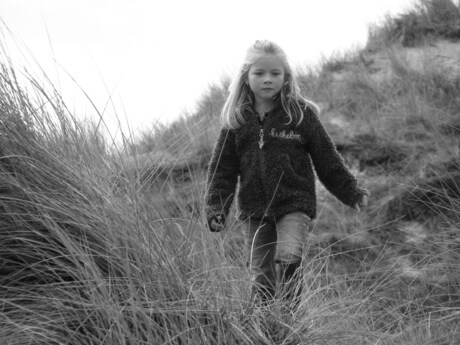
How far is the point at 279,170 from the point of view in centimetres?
325

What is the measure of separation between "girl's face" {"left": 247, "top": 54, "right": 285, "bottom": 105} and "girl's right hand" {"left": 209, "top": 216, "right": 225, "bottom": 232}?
71 centimetres

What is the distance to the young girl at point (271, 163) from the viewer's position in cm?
326

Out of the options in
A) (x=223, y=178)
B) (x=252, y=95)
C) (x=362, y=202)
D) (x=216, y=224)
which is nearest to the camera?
(x=216, y=224)

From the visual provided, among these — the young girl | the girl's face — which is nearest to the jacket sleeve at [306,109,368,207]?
the young girl

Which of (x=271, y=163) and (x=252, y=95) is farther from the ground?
(x=252, y=95)

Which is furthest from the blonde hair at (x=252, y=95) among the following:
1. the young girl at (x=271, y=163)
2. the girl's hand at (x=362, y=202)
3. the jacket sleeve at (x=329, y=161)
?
the girl's hand at (x=362, y=202)

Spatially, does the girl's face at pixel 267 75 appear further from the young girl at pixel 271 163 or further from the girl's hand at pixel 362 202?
the girl's hand at pixel 362 202

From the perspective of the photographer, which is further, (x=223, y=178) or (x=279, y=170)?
(x=223, y=178)

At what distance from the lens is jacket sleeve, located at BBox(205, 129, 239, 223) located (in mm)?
3369

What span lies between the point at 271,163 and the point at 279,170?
60mm

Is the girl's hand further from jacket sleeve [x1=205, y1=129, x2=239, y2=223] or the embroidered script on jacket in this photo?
jacket sleeve [x1=205, y1=129, x2=239, y2=223]

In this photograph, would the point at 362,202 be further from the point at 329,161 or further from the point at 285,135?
the point at 285,135

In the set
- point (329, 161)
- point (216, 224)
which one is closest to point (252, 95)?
point (329, 161)

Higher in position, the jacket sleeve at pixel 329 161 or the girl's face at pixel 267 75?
the girl's face at pixel 267 75
